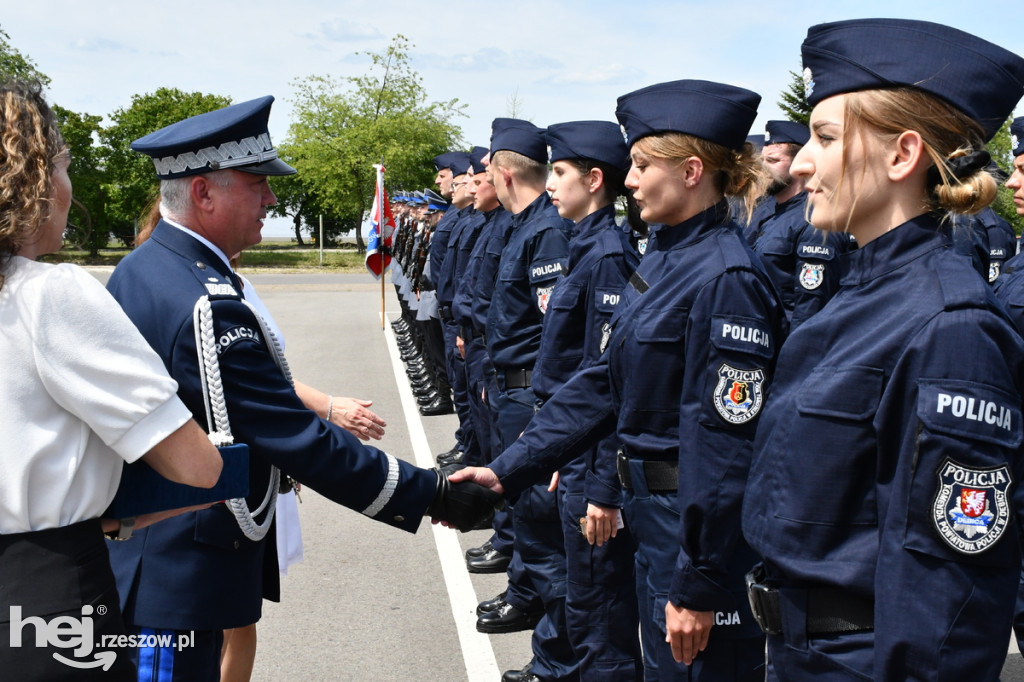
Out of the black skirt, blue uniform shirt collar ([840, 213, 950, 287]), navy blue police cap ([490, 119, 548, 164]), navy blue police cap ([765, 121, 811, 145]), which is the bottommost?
the black skirt

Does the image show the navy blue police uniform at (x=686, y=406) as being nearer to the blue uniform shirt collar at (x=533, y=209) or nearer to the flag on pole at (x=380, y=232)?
the blue uniform shirt collar at (x=533, y=209)

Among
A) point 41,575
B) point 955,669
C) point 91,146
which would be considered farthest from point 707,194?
point 91,146

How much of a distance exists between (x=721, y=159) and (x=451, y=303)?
5614mm

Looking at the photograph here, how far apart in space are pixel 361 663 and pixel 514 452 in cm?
166

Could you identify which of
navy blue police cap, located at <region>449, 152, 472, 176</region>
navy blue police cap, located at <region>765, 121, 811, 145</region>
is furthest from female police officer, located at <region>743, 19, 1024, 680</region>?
navy blue police cap, located at <region>449, 152, 472, 176</region>

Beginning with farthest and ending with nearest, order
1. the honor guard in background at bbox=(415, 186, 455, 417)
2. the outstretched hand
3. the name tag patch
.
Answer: the honor guard in background at bbox=(415, 186, 455, 417), the outstretched hand, the name tag patch

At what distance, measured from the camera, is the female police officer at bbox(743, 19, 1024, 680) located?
1.55 meters

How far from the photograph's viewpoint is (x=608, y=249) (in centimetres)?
404

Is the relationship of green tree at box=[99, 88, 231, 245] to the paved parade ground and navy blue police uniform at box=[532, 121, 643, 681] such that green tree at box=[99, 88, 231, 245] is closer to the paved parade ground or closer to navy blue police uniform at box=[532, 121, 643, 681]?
the paved parade ground

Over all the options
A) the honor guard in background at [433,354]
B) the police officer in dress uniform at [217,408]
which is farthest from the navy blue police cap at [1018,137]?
the honor guard in background at [433,354]

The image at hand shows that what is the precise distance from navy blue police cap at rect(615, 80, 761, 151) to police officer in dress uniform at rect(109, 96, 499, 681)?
4.06 ft

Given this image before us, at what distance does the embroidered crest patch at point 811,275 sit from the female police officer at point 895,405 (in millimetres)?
4582

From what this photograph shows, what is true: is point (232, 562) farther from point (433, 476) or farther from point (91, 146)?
point (91, 146)

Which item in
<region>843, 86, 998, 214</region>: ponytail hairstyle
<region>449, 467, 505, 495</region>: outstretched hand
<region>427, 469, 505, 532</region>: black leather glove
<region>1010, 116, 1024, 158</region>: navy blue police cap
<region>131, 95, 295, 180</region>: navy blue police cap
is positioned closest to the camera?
<region>843, 86, 998, 214</region>: ponytail hairstyle
